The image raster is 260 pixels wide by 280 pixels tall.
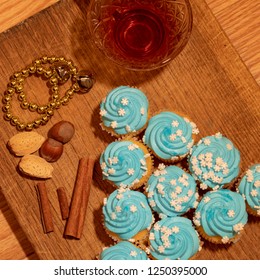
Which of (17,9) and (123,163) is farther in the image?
(17,9)

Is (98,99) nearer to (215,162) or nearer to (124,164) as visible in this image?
(124,164)

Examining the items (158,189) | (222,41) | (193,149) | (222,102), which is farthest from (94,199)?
(222,41)

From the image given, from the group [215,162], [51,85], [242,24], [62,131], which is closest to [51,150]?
[62,131]

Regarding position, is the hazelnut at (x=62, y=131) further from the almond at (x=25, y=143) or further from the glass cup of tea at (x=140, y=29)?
the glass cup of tea at (x=140, y=29)

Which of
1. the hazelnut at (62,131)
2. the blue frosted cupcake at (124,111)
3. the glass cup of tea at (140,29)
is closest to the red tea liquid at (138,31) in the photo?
the glass cup of tea at (140,29)

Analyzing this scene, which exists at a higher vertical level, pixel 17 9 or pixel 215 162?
pixel 17 9
